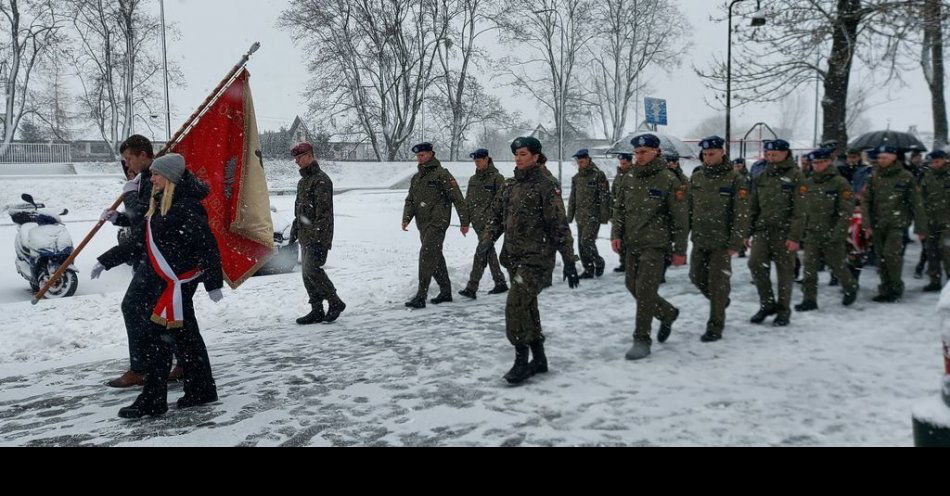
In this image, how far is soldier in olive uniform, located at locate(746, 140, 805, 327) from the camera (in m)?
7.39

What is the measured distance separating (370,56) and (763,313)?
37298 millimetres

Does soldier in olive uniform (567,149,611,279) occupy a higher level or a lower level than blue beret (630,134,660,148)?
lower

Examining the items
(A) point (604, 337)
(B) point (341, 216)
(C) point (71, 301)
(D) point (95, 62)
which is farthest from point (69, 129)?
(A) point (604, 337)

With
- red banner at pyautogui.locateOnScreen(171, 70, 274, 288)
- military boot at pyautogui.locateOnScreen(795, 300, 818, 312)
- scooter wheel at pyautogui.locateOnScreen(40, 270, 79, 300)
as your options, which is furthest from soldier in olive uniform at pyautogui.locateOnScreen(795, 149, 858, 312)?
scooter wheel at pyautogui.locateOnScreen(40, 270, 79, 300)

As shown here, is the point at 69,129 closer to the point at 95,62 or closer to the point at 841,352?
the point at 95,62

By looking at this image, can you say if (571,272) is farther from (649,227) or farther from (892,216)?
(892,216)

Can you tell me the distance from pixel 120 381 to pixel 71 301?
3689 mm

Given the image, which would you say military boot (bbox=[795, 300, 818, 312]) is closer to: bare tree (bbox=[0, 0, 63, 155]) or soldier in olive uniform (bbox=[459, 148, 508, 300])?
soldier in olive uniform (bbox=[459, 148, 508, 300])

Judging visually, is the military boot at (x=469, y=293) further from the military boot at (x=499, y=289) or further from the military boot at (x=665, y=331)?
the military boot at (x=665, y=331)

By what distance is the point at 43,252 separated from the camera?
9.42 metres

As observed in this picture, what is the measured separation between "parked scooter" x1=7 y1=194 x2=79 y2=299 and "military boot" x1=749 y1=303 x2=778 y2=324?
26.0 ft

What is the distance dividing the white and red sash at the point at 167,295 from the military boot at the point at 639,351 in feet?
11.0

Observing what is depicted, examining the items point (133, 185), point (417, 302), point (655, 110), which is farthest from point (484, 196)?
point (655, 110)

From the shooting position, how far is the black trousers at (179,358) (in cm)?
468
